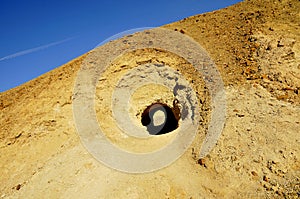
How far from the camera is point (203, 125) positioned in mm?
7785

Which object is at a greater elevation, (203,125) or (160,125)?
(160,125)

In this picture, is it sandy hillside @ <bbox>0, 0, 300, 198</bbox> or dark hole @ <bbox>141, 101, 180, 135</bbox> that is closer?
sandy hillside @ <bbox>0, 0, 300, 198</bbox>

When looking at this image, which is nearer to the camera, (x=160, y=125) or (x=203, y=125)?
(x=203, y=125)

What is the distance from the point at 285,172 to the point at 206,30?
7.58 m

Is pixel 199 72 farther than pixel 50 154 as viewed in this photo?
Yes

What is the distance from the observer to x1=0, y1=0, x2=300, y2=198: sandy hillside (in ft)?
19.9

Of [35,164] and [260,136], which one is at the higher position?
[35,164]

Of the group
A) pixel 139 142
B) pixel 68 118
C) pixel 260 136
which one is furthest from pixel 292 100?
pixel 68 118

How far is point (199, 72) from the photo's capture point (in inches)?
368

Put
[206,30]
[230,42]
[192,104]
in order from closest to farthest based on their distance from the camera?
[192,104] → [230,42] → [206,30]

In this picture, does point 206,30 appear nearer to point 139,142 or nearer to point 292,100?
point 292,100

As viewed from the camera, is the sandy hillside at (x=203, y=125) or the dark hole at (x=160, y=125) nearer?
the sandy hillside at (x=203, y=125)

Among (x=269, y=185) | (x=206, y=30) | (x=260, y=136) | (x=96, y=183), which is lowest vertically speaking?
(x=269, y=185)

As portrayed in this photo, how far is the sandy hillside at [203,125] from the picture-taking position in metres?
6.06
